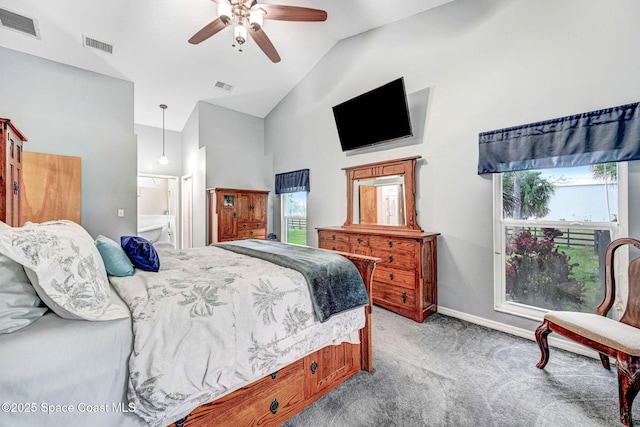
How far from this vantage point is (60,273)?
0.97 m

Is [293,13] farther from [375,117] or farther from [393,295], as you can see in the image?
[393,295]

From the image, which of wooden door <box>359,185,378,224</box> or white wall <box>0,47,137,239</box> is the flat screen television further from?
white wall <box>0,47,137,239</box>

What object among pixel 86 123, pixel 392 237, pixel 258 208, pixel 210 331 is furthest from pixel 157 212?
pixel 210 331

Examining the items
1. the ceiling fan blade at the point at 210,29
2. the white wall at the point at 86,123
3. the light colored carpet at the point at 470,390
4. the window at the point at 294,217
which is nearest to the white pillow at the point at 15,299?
the light colored carpet at the point at 470,390

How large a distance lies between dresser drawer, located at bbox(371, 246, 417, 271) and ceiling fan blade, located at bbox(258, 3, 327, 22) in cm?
252

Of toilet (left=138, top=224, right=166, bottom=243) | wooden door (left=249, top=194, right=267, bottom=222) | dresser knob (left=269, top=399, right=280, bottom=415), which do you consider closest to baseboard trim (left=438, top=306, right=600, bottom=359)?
dresser knob (left=269, top=399, right=280, bottom=415)

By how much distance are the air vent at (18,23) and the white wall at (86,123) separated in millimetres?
450

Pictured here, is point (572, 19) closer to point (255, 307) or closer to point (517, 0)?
point (517, 0)

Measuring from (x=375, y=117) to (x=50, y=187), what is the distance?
169 inches

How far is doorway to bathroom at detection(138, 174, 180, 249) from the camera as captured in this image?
22.5ft

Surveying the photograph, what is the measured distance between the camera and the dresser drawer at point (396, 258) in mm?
2842

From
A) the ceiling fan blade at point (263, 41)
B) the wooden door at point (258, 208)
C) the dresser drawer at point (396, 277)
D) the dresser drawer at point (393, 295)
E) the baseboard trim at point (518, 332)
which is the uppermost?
the ceiling fan blade at point (263, 41)

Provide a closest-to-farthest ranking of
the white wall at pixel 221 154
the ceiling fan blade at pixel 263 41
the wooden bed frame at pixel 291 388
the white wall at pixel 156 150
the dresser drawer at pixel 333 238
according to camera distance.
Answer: the wooden bed frame at pixel 291 388 < the ceiling fan blade at pixel 263 41 < the dresser drawer at pixel 333 238 < the white wall at pixel 221 154 < the white wall at pixel 156 150

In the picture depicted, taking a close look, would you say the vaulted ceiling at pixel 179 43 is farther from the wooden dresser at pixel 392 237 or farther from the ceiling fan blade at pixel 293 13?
the wooden dresser at pixel 392 237
